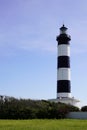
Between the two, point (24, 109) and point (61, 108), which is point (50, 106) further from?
point (24, 109)

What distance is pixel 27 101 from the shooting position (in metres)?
47.0

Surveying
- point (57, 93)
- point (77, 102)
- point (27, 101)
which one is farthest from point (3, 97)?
point (77, 102)

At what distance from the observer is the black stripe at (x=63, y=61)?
52.4 metres

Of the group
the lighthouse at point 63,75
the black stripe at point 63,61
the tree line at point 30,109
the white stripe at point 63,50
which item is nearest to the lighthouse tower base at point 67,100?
the lighthouse at point 63,75

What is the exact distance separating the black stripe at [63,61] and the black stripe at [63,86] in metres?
2.22

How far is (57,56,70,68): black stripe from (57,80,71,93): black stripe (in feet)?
7.27

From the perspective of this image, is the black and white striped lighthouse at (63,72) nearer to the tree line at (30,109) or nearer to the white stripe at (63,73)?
the white stripe at (63,73)

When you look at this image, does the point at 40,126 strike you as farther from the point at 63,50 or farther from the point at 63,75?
the point at 63,50

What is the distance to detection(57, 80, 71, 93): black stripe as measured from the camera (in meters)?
51.7

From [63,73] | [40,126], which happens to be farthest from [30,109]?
[40,126]

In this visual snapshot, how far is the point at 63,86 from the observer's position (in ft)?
170

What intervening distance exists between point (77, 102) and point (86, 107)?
4.58 m

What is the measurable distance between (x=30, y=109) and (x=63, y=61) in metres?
11.3

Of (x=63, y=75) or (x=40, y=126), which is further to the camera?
(x=63, y=75)
